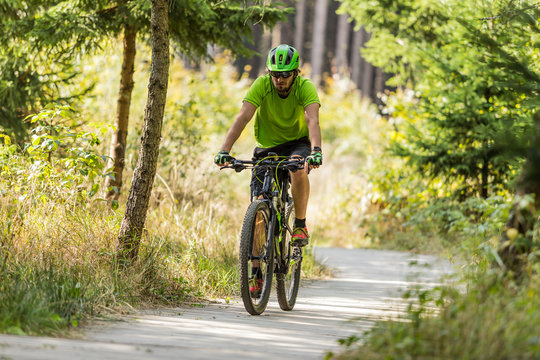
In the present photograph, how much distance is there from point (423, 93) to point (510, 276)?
7.29m

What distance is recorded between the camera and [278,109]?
247 inches

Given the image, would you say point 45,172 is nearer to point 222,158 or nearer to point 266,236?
point 222,158

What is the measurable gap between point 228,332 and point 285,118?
7.34 ft

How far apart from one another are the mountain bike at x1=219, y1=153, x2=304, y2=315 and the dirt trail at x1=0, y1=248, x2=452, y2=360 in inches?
7.7

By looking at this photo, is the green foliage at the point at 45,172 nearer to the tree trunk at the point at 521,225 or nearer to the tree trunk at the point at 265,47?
the tree trunk at the point at 521,225

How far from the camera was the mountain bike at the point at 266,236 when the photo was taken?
554cm

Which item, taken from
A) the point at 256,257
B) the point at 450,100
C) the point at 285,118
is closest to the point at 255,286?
the point at 256,257

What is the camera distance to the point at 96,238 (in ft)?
19.7

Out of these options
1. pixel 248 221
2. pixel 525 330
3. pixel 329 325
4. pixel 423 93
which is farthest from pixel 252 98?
pixel 423 93

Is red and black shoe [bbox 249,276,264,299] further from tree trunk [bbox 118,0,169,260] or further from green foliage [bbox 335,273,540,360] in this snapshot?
green foliage [bbox 335,273,540,360]

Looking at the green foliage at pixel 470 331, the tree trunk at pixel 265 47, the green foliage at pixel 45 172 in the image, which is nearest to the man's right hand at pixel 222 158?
the green foliage at pixel 45 172

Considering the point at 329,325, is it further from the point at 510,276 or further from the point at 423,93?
the point at 423,93

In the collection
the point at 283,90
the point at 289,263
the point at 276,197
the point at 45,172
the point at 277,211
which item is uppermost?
the point at 283,90

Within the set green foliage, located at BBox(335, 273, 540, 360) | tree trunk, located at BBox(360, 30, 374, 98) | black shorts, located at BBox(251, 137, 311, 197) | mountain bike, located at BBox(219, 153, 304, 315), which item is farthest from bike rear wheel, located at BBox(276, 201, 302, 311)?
tree trunk, located at BBox(360, 30, 374, 98)
